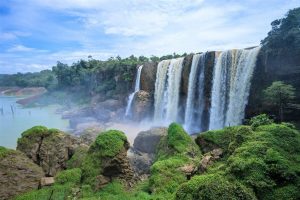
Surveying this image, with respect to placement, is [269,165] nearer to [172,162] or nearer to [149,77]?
[172,162]

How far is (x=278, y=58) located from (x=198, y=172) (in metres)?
18.2

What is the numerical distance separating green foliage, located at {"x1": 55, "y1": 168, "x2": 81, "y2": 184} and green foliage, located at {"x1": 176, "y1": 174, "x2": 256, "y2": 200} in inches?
251

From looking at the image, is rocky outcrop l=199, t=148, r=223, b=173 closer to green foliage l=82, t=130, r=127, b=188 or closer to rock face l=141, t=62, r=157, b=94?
green foliage l=82, t=130, r=127, b=188

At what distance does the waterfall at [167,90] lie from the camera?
1428 inches

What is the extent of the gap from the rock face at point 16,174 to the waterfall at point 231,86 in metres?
18.0

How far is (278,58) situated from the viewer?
24.7 meters

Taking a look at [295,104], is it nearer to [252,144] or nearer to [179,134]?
[179,134]

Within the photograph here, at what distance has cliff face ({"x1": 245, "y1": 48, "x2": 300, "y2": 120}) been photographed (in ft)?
77.9

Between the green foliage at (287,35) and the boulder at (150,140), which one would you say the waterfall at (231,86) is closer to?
the green foliage at (287,35)

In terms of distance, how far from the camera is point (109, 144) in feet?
42.5

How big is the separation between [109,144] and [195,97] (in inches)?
843

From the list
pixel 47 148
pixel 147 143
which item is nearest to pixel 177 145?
pixel 47 148

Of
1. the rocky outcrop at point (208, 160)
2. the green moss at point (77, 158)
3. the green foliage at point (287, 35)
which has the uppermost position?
the green foliage at point (287, 35)

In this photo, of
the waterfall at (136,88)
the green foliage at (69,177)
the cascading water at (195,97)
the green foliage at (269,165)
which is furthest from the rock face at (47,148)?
the waterfall at (136,88)
